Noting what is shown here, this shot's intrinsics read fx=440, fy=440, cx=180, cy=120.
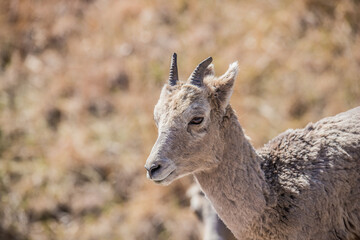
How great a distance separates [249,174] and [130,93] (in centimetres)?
843

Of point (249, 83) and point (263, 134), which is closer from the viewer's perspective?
point (263, 134)

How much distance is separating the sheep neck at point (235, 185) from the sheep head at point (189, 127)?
0.10 m

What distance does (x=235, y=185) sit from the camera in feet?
13.4

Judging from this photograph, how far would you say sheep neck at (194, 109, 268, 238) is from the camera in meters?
4.07

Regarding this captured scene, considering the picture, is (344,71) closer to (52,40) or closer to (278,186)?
(278,186)

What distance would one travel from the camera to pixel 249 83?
10.8 meters

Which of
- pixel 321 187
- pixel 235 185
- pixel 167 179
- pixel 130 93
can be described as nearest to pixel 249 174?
pixel 235 185

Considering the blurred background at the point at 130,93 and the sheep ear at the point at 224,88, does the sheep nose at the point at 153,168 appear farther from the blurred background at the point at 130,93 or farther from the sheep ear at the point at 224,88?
the blurred background at the point at 130,93

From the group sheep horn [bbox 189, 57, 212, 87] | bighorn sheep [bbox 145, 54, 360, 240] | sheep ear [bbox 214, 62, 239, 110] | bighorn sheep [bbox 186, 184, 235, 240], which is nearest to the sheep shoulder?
bighorn sheep [bbox 145, 54, 360, 240]

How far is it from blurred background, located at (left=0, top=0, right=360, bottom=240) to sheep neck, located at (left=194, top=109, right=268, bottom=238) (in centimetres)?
484

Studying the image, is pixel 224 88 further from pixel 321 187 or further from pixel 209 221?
pixel 209 221

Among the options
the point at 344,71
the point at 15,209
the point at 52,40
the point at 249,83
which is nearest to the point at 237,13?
the point at 249,83

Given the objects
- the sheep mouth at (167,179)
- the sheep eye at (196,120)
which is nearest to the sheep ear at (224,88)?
the sheep eye at (196,120)

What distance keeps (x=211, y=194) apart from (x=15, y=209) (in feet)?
25.6
